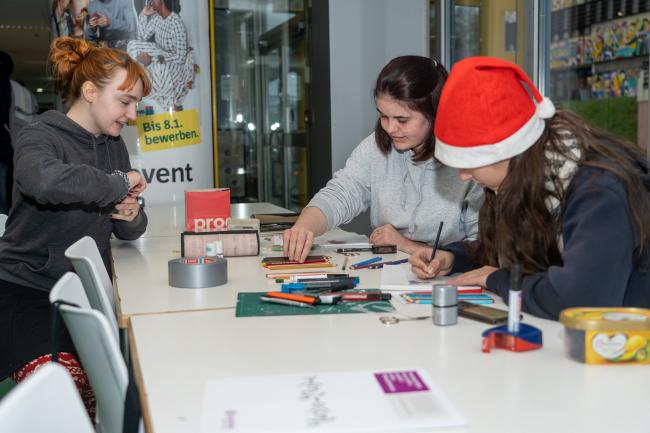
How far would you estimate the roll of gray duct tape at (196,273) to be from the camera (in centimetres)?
176

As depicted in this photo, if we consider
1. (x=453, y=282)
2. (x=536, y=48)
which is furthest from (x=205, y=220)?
(x=536, y=48)

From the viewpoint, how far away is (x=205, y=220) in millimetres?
2395

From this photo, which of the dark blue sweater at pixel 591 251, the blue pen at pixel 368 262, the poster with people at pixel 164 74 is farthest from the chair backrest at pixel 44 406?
the poster with people at pixel 164 74

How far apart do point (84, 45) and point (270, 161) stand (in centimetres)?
424

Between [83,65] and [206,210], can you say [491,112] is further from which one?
[83,65]

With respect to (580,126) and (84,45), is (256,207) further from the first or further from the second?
(580,126)

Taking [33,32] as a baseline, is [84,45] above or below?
below

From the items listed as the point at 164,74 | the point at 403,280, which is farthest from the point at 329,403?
the point at 164,74

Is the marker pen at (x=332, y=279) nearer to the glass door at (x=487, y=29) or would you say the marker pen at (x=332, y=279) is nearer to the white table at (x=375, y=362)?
the white table at (x=375, y=362)

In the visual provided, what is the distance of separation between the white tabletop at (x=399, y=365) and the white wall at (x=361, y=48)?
4.04 meters

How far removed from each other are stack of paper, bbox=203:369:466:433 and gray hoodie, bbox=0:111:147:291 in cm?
125

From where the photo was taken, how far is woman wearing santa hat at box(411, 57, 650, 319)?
132cm

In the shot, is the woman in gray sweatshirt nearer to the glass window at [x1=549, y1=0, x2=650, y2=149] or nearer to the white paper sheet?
the white paper sheet

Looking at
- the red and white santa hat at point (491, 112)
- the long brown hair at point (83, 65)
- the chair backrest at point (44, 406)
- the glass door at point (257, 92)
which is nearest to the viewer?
the chair backrest at point (44, 406)
